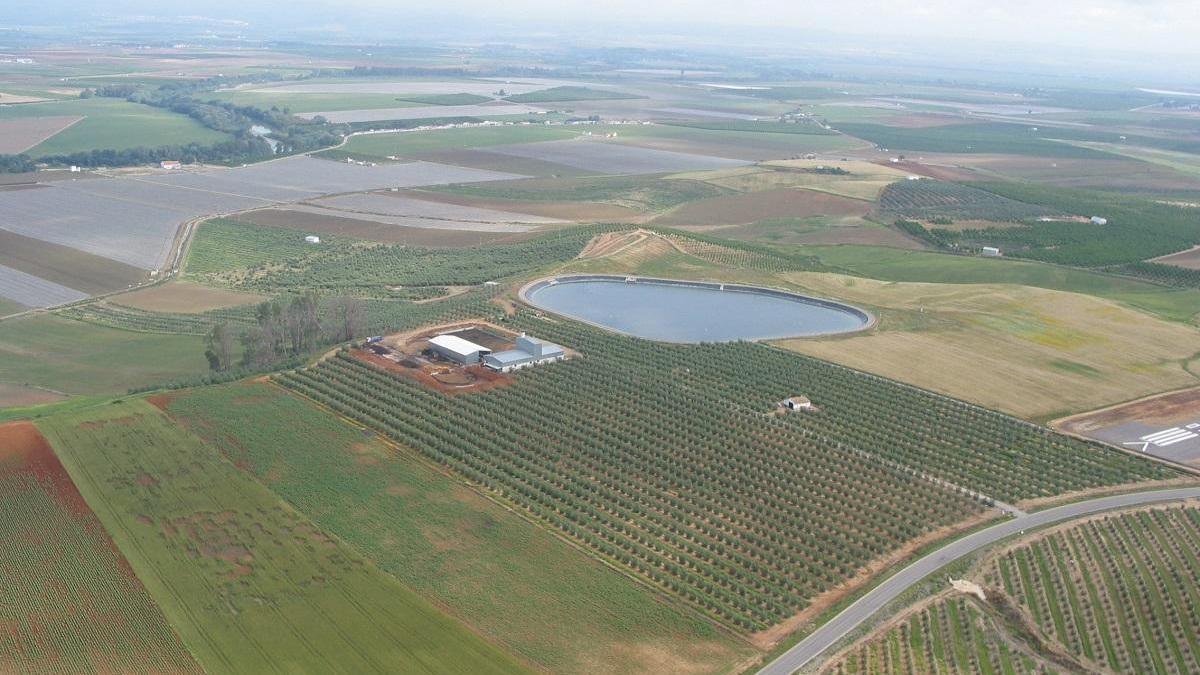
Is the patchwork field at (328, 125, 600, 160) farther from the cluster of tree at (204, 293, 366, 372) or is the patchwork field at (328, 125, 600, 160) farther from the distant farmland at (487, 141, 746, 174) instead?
the cluster of tree at (204, 293, 366, 372)

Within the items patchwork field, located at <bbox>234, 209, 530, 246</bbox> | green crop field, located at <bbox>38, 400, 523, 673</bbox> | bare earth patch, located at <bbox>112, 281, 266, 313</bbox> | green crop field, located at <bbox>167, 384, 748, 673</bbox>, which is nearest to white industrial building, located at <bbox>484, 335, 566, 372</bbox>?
green crop field, located at <bbox>167, 384, 748, 673</bbox>

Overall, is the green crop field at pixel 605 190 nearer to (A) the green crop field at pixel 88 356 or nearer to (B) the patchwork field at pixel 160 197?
(B) the patchwork field at pixel 160 197

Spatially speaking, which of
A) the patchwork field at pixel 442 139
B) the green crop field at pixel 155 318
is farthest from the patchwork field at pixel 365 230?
the patchwork field at pixel 442 139

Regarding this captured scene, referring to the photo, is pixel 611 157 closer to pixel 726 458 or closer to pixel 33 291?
pixel 33 291

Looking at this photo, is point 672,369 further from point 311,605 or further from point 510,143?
point 510,143

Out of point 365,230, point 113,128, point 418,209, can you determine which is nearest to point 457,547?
point 365,230
